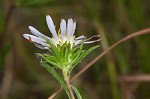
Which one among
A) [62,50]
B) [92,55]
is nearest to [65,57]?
[62,50]

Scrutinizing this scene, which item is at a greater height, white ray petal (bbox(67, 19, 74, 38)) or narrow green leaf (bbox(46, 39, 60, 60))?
white ray petal (bbox(67, 19, 74, 38))

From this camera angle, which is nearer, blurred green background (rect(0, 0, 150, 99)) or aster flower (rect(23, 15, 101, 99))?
aster flower (rect(23, 15, 101, 99))

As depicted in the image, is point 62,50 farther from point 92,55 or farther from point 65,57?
point 92,55

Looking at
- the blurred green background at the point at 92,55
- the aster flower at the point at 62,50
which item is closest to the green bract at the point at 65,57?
the aster flower at the point at 62,50

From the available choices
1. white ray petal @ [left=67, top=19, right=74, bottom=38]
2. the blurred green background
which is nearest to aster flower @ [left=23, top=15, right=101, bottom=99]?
white ray petal @ [left=67, top=19, right=74, bottom=38]

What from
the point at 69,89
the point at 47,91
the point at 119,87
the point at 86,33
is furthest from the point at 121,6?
the point at 69,89

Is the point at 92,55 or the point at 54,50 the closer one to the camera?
the point at 54,50

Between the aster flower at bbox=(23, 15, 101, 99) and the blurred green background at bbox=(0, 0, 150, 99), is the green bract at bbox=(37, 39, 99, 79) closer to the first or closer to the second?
the aster flower at bbox=(23, 15, 101, 99)

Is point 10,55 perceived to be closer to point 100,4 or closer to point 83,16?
point 83,16

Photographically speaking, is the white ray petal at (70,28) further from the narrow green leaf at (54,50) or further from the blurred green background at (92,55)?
the blurred green background at (92,55)
